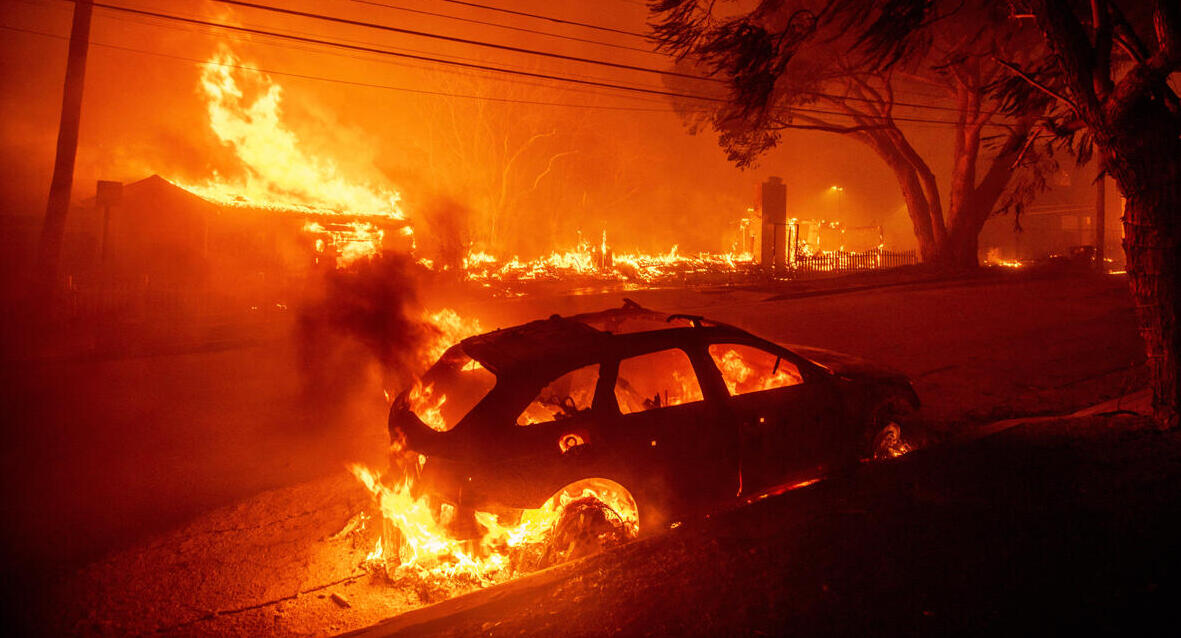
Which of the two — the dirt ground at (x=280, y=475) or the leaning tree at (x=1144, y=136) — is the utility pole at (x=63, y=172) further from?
the leaning tree at (x=1144, y=136)

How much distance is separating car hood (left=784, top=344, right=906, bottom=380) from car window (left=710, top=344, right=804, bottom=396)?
457 mm

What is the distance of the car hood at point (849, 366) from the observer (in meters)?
5.47

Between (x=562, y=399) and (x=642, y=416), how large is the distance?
0.54 meters

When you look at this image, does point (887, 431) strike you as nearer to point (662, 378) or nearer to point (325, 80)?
point (662, 378)

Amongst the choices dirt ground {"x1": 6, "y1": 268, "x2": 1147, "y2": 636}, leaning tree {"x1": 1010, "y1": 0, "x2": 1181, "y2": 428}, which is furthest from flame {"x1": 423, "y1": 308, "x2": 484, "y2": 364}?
leaning tree {"x1": 1010, "y1": 0, "x2": 1181, "y2": 428}

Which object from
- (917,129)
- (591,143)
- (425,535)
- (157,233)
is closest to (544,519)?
(425,535)

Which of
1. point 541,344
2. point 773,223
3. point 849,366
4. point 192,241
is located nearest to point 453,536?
point 541,344

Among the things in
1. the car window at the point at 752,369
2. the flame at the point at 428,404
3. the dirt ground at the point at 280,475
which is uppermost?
the car window at the point at 752,369

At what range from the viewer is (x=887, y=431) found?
18.2 ft

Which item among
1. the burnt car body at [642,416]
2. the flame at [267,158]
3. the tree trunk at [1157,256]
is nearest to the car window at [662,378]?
the burnt car body at [642,416]

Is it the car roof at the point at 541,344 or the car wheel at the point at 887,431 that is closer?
the car roof at the point at 541,344

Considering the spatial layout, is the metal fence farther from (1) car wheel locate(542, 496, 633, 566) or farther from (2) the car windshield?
(1) car wheel locate(542, 496, 633, 566)

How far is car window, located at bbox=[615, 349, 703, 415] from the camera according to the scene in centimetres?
513

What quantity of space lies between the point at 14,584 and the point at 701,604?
4146 millimetres
